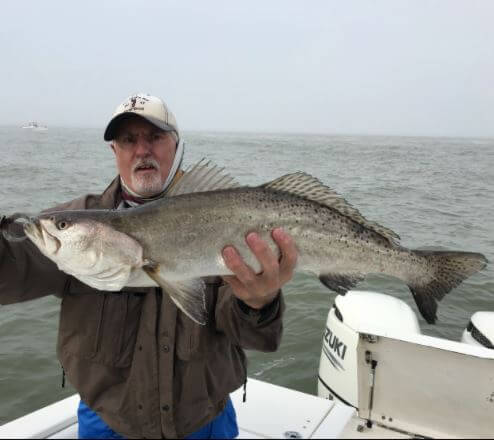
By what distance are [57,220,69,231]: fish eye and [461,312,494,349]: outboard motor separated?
4.66 meters

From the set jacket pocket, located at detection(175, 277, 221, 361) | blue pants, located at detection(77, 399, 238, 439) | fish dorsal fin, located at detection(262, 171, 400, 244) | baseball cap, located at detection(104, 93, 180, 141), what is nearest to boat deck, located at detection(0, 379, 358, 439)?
blue pants, located at detection(77, 399, 238, 439)

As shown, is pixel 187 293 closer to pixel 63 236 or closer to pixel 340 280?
pixel 63 236

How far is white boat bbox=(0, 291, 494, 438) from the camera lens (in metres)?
3.80

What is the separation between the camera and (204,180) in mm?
2695

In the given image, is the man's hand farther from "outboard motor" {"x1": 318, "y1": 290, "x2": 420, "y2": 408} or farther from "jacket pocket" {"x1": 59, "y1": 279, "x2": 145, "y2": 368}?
"outboard motor" {"x1": 318, "y1": 290, "x2": 420, "y2": 408}

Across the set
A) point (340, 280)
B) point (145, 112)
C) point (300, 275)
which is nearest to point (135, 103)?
point (145, 112)

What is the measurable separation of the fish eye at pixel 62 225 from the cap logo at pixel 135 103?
91 cm

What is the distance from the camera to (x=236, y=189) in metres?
2.59

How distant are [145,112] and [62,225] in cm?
94

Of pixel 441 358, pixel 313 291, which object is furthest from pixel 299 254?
pixel 313 291

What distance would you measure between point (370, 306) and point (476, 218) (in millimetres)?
13745

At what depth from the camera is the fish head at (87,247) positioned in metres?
2.45

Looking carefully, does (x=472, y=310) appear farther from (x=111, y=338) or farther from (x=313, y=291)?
(x=111, y=338)

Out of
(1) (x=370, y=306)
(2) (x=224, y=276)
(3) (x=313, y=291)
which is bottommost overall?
(3) (x=313, y=291)
